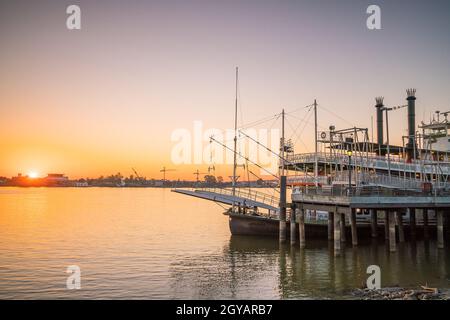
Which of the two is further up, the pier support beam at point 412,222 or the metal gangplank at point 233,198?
the metal gangplank at point 233,198

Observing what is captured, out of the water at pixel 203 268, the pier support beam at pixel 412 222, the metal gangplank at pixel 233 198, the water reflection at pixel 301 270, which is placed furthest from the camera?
the metal gangplank at pixel 233 198

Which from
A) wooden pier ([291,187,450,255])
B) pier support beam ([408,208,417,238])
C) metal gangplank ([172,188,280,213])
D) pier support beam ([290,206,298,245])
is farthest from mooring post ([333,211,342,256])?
pier support beam ([408,208,417,238])

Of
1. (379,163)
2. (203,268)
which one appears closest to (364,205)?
(203,268)

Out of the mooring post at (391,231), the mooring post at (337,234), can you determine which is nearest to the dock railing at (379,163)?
the mooring post at (391,231)

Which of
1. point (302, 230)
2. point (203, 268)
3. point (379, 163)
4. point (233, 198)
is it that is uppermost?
point (379, 163)

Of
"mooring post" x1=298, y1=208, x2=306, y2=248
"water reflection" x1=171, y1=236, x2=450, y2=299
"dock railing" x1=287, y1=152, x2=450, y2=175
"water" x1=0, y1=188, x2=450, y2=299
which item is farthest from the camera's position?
"dock railing" x1=287, y1=152, x2=450, y2=175

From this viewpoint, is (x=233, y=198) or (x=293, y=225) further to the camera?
(x=233, y=198)

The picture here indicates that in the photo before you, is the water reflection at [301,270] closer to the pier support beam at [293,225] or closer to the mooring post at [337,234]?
the mooring post at [337,234]

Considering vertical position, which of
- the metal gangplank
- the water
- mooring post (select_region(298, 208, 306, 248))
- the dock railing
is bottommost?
the water

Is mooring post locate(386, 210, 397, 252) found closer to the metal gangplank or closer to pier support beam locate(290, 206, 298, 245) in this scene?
pier support beam locate(290, 206, 298, 245)

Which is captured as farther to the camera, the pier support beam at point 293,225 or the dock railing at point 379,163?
the dock railing at point 379,163

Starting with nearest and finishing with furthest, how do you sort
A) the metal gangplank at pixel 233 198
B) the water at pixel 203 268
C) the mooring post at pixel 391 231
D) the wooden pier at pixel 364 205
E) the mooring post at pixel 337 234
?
the water at pixel 203 268, the wooden pier at pixel 364 205, the mooring post at pixel 337 234, the mooring post at pixel 391 231, the metal gangplank at pixel 233 198

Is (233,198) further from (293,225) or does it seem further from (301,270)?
(301,270)
